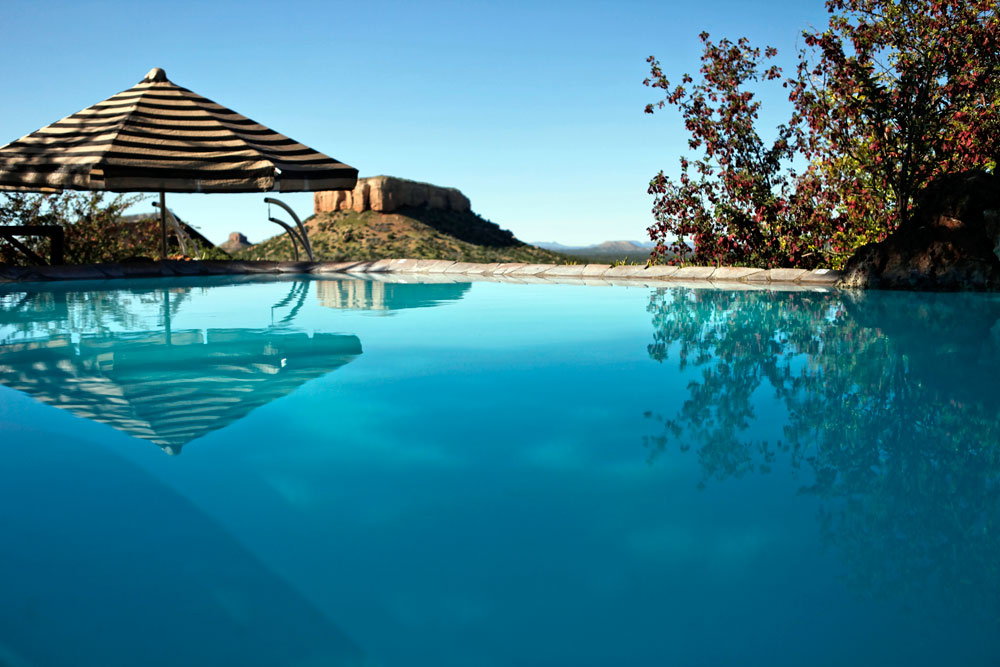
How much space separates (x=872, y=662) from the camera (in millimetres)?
1649

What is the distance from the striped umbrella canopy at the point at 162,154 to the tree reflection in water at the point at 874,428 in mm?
6474

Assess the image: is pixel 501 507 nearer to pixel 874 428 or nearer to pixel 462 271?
pixel 874 428

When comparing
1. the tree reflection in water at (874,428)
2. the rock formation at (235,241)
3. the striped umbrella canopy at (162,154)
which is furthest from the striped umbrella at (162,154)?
the rock formation at (235,241)

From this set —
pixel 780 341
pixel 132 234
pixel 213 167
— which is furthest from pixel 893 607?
pixel 132 234

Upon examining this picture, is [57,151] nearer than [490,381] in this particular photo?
No

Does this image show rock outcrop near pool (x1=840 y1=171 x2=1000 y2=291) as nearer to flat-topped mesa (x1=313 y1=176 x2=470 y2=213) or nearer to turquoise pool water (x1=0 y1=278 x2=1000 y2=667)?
turquoise pool water (x1=0 y1=278 x2=1000 y2=667)

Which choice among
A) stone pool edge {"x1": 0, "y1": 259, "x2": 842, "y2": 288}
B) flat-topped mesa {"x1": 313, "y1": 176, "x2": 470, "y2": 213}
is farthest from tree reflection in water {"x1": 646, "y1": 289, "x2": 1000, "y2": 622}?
flat-topped mesa {"x1": 313, "y1": 176, "x2": 470, "y2": 213}

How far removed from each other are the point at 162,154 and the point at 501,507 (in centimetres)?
996

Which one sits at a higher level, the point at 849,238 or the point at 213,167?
the point at 213,167

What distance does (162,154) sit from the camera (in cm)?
1067

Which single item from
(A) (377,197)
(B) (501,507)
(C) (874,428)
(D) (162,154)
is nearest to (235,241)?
(A) (377,197)

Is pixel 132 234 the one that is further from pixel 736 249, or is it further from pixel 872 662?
pixel 872 662

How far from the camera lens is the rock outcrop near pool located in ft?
29.9

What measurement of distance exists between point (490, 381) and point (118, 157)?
27.2 ft
